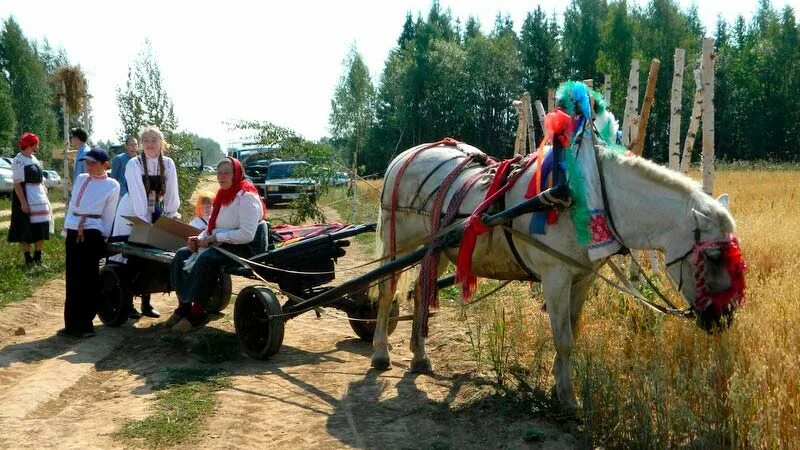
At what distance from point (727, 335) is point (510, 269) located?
157 cm

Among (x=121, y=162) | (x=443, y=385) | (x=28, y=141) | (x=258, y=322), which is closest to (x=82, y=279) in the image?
(x=258, y=322)

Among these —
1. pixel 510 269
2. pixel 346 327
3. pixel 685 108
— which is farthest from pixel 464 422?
pixel 685 108

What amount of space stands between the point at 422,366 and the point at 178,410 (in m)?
1.86

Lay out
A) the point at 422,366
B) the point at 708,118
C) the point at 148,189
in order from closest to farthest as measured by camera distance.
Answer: the point at 422,366, the point at 708,118, the point at 148,189

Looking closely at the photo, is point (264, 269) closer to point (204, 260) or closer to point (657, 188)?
point (204, 260)

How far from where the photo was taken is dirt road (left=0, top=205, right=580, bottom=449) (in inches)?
185

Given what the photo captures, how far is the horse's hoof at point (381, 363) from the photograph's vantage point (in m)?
6.20

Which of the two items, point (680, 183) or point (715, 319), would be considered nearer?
point (715, 319)

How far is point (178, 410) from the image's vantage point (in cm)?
518

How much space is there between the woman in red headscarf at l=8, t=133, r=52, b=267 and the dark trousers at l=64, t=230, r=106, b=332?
151 inches

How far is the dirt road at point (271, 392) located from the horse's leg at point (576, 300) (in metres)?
0.70

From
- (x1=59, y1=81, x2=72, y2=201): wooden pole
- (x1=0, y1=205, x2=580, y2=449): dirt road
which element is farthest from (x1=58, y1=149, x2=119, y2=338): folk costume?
(x1=59, y1=81, x2=72, y2=201): wooden pole

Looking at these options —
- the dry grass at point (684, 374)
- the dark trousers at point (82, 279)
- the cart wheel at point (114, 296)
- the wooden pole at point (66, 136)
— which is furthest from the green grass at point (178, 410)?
the wooden pole at point (66, 136)

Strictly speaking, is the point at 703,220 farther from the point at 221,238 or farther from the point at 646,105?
the point at 221,238
